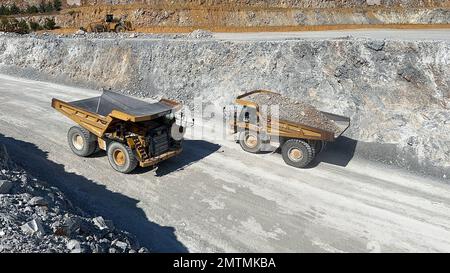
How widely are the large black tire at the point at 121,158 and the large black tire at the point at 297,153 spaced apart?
4.39 m

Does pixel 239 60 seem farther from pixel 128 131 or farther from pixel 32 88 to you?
pixel 32 88

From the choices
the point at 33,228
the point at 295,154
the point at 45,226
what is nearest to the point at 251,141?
the point at 295,154

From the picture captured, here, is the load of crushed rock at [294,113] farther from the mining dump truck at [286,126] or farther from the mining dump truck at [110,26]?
the mining dump truck at [110,26]

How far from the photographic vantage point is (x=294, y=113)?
36.4 feet

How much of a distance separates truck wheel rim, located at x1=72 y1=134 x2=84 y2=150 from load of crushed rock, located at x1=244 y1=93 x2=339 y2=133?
5469 mm

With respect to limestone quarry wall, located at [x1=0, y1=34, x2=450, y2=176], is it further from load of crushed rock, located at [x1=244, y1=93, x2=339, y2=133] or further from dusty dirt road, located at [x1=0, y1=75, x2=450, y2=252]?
load of crushed rock, located at [x1=244, y1=93, x2=339, y2=133]

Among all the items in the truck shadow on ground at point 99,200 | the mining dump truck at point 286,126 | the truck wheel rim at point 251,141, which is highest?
the mining dump truck at point 286,126

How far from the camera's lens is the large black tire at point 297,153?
10.6 metres

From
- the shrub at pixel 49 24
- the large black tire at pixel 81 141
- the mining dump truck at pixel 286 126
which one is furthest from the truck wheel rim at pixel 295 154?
the shrub at pixel 49 24

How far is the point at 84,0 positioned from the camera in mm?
38594

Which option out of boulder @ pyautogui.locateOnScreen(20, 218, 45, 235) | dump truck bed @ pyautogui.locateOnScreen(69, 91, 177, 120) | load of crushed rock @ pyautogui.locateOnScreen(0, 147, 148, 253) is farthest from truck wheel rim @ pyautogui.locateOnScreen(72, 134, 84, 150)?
boulder @ pyautogui.locateOnScreen(20, 218, 45, 235)

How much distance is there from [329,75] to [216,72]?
199 inches

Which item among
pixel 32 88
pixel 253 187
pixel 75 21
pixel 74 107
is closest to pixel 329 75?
pixel 253 187

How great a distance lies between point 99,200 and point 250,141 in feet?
16.4
